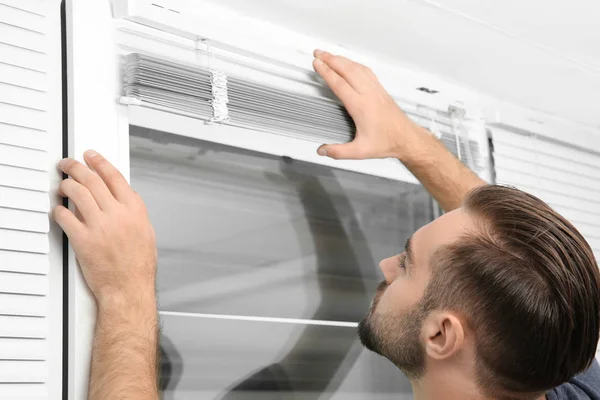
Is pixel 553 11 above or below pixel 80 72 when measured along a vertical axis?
above

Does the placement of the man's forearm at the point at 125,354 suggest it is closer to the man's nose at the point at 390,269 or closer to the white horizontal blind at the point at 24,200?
the white horizontal blind at the point at 24,200

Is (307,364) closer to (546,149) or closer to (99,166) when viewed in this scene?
(99,166)

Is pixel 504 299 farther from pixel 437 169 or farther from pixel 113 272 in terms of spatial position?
pixel 113 272

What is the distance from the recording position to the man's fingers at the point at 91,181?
1.47 m

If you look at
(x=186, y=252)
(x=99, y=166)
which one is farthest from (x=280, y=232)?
(x=99, y=166)

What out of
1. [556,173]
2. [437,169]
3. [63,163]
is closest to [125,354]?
[63,163]

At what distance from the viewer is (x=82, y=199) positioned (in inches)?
Answer: 57.2

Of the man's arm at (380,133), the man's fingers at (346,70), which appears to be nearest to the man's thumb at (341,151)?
the man's arm at (380,133)

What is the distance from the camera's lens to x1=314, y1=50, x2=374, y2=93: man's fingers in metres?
1.96

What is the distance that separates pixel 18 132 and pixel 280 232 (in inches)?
27.7

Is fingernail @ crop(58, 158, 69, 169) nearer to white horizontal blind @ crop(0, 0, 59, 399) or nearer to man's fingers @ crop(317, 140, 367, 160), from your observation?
white horizontal blind @ crop(0, 0, 59, 399)

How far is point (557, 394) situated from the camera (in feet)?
5.69

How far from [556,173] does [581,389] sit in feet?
3.16

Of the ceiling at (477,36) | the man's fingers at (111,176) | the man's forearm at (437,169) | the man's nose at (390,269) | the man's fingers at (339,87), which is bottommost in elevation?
the man's nose at (390,269)
